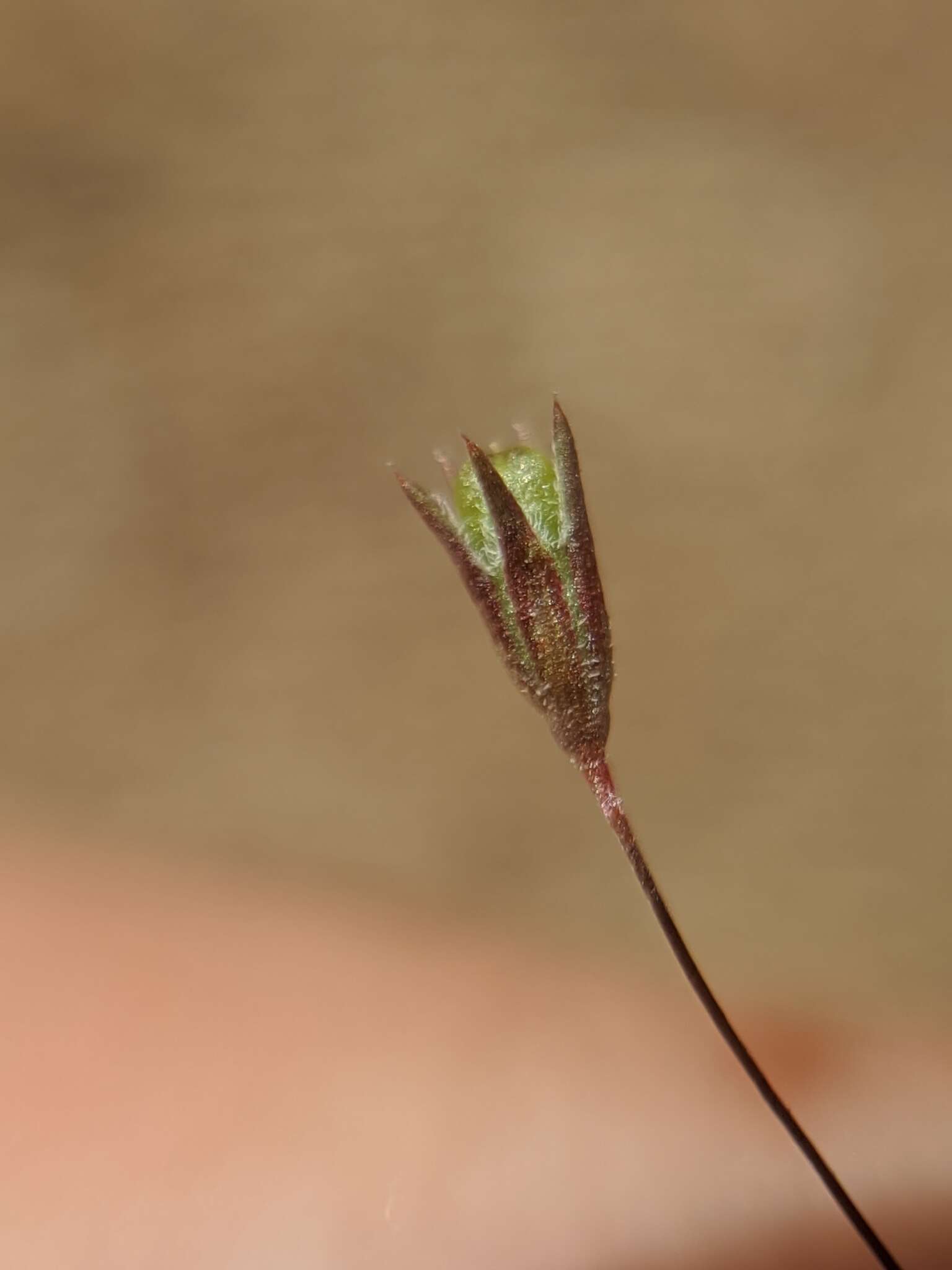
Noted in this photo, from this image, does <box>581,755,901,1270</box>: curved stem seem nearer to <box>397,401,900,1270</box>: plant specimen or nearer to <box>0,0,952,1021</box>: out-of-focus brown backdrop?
<box>397,401,900,1270</box>: plant specimen

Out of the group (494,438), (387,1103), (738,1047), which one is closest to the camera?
(738,1047)

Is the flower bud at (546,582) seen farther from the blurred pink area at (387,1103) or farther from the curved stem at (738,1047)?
the blurred pink area at (387,1103)

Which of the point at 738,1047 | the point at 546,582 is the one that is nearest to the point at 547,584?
the point at 546,582

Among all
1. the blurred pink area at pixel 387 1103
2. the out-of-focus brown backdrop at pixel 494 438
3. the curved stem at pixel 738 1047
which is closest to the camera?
the curved stem at pixel 738 1047

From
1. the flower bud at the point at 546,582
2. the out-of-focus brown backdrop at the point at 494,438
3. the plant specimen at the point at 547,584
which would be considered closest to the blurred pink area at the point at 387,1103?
the out-of-focus brown backdrop at the point at 494,438

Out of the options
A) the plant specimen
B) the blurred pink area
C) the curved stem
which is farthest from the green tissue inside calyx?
the blurred pink area

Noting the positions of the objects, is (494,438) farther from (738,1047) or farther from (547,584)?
(738,1047)
